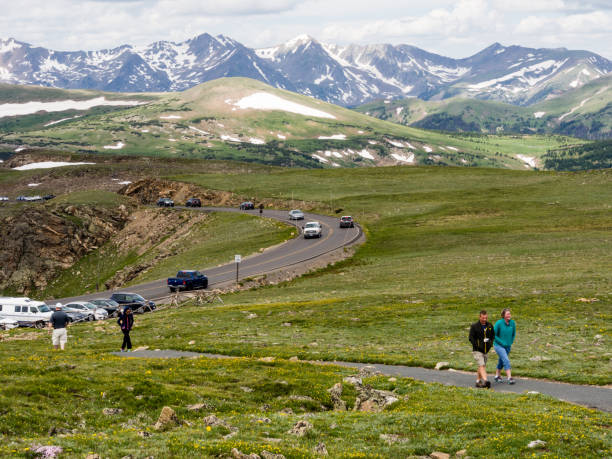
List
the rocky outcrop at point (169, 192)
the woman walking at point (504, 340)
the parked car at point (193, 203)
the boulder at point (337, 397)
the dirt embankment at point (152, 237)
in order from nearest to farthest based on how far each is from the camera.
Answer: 1. the boulder at point (337, 397)
2. the woman walking at point (504, 340)
3. the dirt embankment at point (152, 237)
4. the parked car at point (193, 203)
5. the rocky outcrop at point (169, 192)

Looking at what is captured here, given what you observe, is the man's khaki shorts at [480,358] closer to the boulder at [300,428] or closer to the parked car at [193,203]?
the boulder at [300,428]

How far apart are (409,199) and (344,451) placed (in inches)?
4792

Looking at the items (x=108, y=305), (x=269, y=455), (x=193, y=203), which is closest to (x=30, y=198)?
(x=193, y=203)

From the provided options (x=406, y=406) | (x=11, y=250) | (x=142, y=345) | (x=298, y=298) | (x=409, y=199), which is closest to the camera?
(x=406, y=406)

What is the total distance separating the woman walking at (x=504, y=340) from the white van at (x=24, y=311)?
47157mm

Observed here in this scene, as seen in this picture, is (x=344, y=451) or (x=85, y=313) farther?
(x=85, y=313)

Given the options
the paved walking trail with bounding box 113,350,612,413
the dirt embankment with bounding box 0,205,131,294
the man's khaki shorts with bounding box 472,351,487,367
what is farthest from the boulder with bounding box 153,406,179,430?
the dirt embankment with bounding box 0,205,131,294

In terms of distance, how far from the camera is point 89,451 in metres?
15.6

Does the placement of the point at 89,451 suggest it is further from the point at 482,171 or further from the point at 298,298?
the point at 482,171

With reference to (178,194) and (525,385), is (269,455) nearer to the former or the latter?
(525,385)

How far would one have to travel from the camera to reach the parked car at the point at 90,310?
59594mm

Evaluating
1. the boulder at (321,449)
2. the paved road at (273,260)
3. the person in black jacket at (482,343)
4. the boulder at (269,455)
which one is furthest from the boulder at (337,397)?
the paved road at (273,260)

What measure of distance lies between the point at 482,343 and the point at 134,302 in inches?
1815

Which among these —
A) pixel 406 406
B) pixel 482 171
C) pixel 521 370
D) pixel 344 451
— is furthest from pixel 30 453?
pixel 482 171
